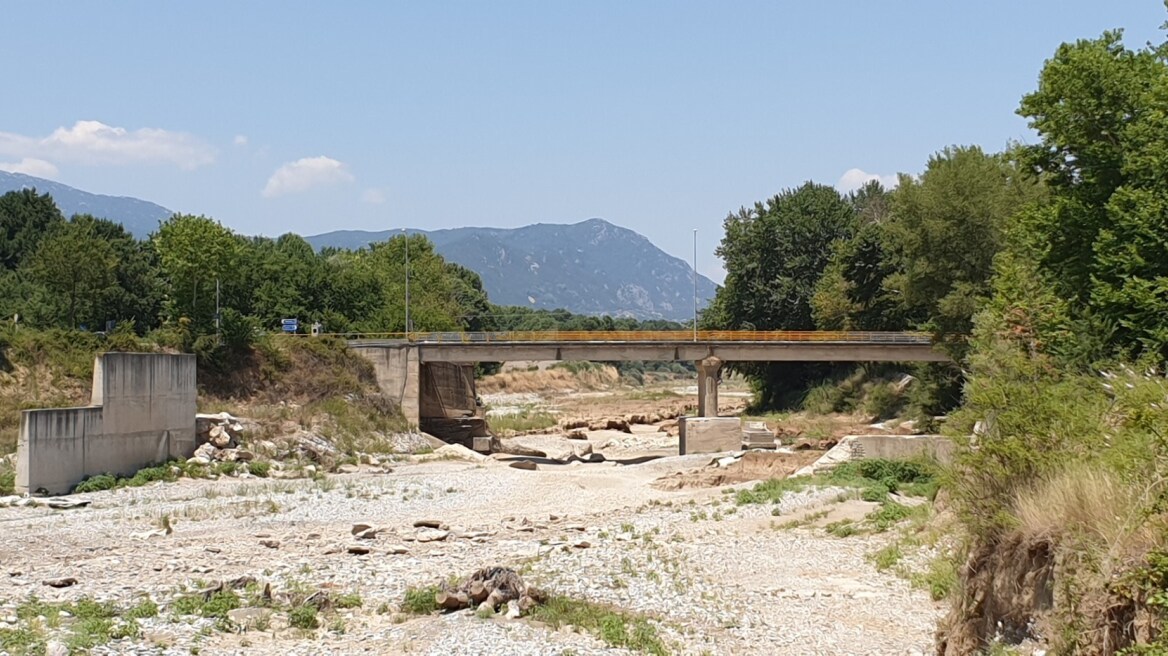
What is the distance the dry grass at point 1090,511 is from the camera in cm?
1069

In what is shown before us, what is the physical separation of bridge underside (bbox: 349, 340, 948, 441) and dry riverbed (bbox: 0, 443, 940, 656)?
22.0m

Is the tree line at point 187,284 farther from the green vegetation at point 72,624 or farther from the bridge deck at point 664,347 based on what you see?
the green vegetation at point 72,624

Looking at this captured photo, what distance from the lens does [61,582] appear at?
22.7m

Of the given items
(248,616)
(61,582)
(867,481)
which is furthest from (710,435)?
(248,616)

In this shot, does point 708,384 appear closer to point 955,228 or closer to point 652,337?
point 652,337

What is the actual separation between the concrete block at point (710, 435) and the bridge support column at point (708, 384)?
362 cm

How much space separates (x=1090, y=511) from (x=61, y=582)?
18854mm

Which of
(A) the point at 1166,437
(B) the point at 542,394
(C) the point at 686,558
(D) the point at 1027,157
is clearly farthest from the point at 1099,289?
(B) the point at 542,394

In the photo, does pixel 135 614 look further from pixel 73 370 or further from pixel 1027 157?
pixel 73 370

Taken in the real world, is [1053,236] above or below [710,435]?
above

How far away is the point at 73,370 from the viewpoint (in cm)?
5162

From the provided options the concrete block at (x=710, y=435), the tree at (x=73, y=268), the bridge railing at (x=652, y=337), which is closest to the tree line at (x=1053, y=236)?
the bridge railing at (x=652, y=337)

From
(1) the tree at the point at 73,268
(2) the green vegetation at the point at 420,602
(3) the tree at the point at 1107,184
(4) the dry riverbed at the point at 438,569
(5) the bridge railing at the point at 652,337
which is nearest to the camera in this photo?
(4) the dry riverbed at the point at 438,569

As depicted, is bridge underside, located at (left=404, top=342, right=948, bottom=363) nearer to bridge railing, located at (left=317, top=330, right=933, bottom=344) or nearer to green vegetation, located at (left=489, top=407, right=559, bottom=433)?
bridge railing, located at (left=317, top=330, right=933, bottom=344)
